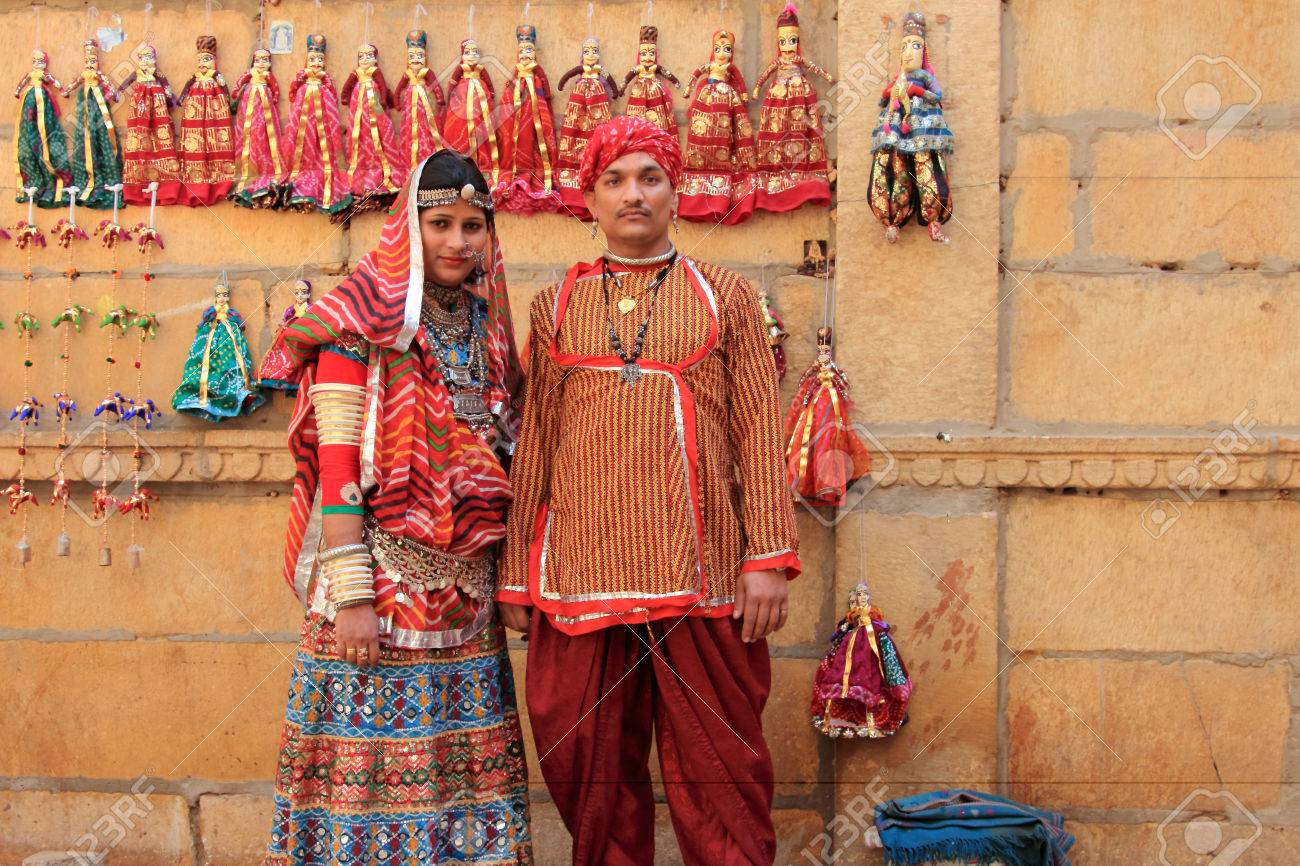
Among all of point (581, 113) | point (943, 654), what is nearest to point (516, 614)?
point (943, 654)

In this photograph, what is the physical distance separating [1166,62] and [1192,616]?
169 cm

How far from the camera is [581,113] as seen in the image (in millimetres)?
3797

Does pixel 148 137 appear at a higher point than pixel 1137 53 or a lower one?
lower

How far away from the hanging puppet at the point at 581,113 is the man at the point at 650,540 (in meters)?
0.88

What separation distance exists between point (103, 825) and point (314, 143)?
7.54 ft

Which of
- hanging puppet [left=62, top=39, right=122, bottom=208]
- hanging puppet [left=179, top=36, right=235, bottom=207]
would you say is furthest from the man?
hanging puppet [left=62, top=39, right=122, bottom=208]

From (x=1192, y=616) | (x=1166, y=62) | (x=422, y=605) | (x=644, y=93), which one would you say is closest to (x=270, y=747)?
(x=422, y=605)

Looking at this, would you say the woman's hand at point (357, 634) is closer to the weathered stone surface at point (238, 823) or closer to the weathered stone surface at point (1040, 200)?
the weathered stone surface at point (238, 823)

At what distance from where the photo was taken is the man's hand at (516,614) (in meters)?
2.95

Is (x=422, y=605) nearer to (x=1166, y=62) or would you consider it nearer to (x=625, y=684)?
(x=625, y=684)

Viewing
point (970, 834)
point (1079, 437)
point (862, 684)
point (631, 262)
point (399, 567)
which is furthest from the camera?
point (1079, 437)

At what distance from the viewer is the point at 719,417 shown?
116 inches

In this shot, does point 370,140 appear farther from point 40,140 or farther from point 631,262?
point 631,262

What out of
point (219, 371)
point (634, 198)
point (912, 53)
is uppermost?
point (912, 53)
